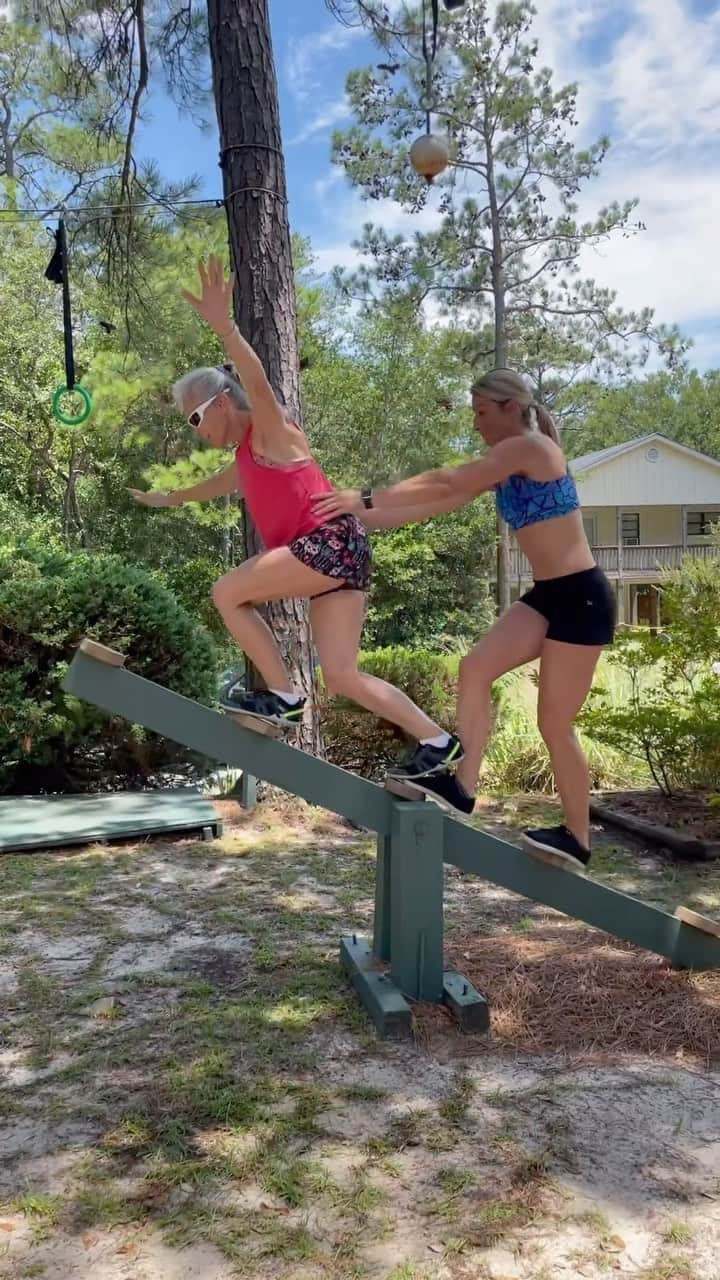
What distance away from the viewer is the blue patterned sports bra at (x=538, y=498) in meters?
2.69

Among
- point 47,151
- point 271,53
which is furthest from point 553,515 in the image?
point 47,151

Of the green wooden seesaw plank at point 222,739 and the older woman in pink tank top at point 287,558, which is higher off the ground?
the older woman in pink tank top at point 287,558

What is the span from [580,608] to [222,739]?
44.9 inches

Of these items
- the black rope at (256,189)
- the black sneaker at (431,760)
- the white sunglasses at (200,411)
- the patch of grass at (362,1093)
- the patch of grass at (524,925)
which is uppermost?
the black rope at (256,189)

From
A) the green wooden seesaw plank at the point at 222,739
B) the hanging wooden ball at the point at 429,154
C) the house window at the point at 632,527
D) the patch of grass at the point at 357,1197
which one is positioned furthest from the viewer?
the house window at the point at 632,527

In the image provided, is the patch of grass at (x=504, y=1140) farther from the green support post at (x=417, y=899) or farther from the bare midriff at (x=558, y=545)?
the bare midriff at (x=558, y=545)

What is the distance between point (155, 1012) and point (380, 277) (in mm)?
17004

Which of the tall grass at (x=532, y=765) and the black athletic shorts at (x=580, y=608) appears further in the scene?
the tall grass at (x=532, y=765)

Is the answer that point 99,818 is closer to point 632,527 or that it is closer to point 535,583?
point 535,583

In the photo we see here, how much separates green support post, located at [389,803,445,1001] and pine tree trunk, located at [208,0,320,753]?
2.68m

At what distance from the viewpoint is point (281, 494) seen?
2.81 metres

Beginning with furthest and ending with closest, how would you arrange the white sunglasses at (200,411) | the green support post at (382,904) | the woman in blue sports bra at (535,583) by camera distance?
the green support post at (382,904) < the white sunglasses at (200,411) < the woman in blue sports bra at (535,583)

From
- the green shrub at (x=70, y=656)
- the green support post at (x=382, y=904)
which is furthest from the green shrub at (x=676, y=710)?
the green support post at (x=382, y=904)

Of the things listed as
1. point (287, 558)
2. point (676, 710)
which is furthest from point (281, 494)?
point (676, 710)
